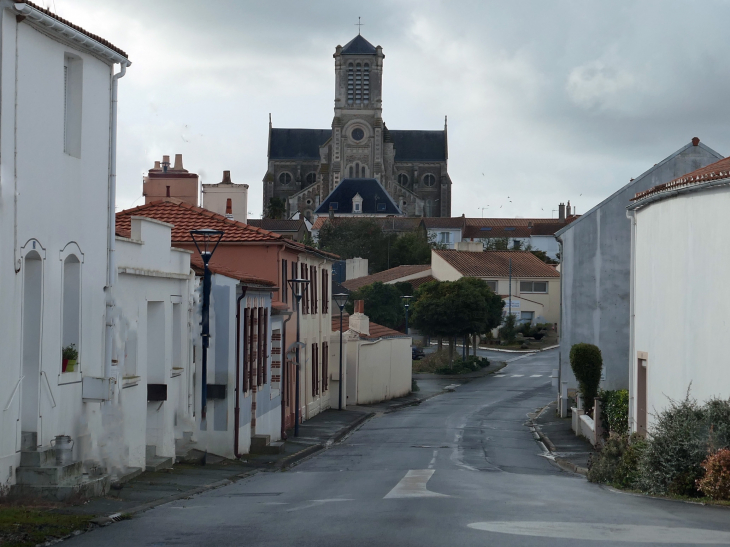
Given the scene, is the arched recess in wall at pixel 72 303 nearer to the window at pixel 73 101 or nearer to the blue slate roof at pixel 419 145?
the window at pixel 73 101

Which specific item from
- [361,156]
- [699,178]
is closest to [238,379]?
[699,178]

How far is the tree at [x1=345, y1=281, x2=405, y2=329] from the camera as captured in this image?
258ft

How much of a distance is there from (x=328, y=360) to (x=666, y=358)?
79.2 ft

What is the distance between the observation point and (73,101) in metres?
14.7

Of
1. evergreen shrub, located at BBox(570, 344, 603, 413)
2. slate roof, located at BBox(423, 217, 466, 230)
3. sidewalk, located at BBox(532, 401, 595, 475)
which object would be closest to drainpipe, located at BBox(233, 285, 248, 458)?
sidewalk, located at BBox(532, 401, 595, 475)

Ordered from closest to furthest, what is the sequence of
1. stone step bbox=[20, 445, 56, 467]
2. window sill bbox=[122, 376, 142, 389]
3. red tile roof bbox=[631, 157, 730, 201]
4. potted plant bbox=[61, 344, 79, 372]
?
stone step bbox=[20, 445, 56, 467] → potted plant bbox=[61, 344, 79, 372] → red tile roof bbox=[631, 157, 730, 201] → window sill bbox=[122, 376, 142, 389]

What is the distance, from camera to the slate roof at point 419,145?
158m

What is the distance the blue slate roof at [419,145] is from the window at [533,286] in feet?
230

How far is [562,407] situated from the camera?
38562 mm

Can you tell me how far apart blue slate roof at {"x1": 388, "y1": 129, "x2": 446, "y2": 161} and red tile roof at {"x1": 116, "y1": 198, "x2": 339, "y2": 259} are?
5089 inches

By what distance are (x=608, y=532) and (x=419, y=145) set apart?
15029cm

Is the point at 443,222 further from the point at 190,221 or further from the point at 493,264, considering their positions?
the point at 190,221

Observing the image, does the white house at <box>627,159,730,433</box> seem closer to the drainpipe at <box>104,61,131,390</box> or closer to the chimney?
the drainpipe at <box>104,61,131,390</box>

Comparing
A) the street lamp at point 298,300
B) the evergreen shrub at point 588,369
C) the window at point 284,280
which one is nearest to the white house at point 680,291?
the evergreen shrub at point 588,369
